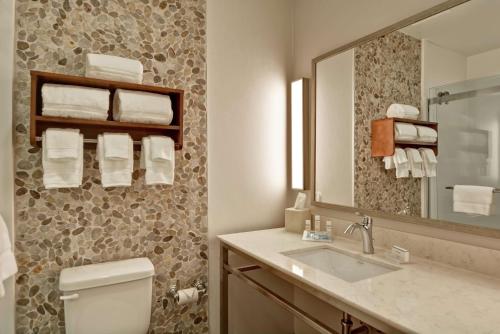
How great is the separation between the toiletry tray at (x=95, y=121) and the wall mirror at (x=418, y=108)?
94cm

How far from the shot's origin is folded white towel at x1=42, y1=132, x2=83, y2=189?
4.48 ft

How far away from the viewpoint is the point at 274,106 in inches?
85.9

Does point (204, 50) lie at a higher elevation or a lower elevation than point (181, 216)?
higher

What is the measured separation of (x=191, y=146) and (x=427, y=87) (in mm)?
1286

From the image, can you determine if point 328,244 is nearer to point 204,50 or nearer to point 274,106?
point 274,106

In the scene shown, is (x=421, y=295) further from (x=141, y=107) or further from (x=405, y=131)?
(x=141, y=107)

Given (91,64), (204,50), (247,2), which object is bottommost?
(91,64)

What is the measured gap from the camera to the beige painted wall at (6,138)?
54.7 inches

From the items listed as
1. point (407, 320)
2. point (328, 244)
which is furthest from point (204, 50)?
point (407, 320)

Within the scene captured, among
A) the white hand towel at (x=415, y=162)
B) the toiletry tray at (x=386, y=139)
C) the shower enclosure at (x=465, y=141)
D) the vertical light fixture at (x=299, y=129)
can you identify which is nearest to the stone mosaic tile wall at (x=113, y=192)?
the vertical light fixture at (x=299, y=129)

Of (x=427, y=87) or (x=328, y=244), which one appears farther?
(x=328, y=244)

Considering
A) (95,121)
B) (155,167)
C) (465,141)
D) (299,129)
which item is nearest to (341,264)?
(465,141)

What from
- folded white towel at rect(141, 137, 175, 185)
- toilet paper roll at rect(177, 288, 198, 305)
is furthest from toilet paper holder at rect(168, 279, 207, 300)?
folded white towel at rect(141, 137, 175, 185)

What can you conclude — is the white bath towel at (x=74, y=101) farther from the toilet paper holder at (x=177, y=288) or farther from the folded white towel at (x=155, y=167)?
the toilet paper holder at (x=177, y=288)
